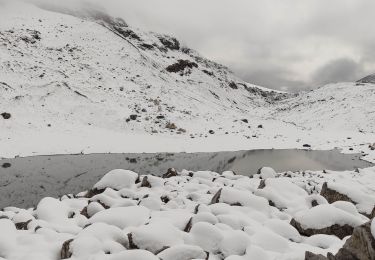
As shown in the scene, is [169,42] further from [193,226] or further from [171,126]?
[193,226]

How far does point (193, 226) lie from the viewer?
895cm

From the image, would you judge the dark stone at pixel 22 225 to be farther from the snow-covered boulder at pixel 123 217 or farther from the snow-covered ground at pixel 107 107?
the snow-covered ground at pixel 107 107

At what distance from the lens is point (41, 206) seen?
1095cm

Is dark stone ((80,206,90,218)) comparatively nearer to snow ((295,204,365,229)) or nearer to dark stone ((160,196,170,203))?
dark stone ((160,196,170,203))

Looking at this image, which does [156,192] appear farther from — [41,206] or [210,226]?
[210,226]

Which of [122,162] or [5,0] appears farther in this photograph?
[5,0]

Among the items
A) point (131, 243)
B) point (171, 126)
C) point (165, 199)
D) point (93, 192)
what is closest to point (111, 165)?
point (93, 192)

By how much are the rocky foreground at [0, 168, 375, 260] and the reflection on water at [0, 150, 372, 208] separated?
4.47m

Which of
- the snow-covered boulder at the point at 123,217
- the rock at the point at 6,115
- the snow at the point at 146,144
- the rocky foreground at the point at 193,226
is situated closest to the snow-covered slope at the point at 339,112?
the snow at the point at 146,144

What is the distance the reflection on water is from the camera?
17625 millimetres

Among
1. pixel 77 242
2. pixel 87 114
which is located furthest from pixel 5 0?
pixel 77 242

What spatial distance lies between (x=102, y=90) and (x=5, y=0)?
4254 centimetres

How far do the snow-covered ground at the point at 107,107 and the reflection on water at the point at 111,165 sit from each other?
243 centimetres

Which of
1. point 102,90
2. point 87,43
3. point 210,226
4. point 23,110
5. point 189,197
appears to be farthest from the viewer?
point 87,43
